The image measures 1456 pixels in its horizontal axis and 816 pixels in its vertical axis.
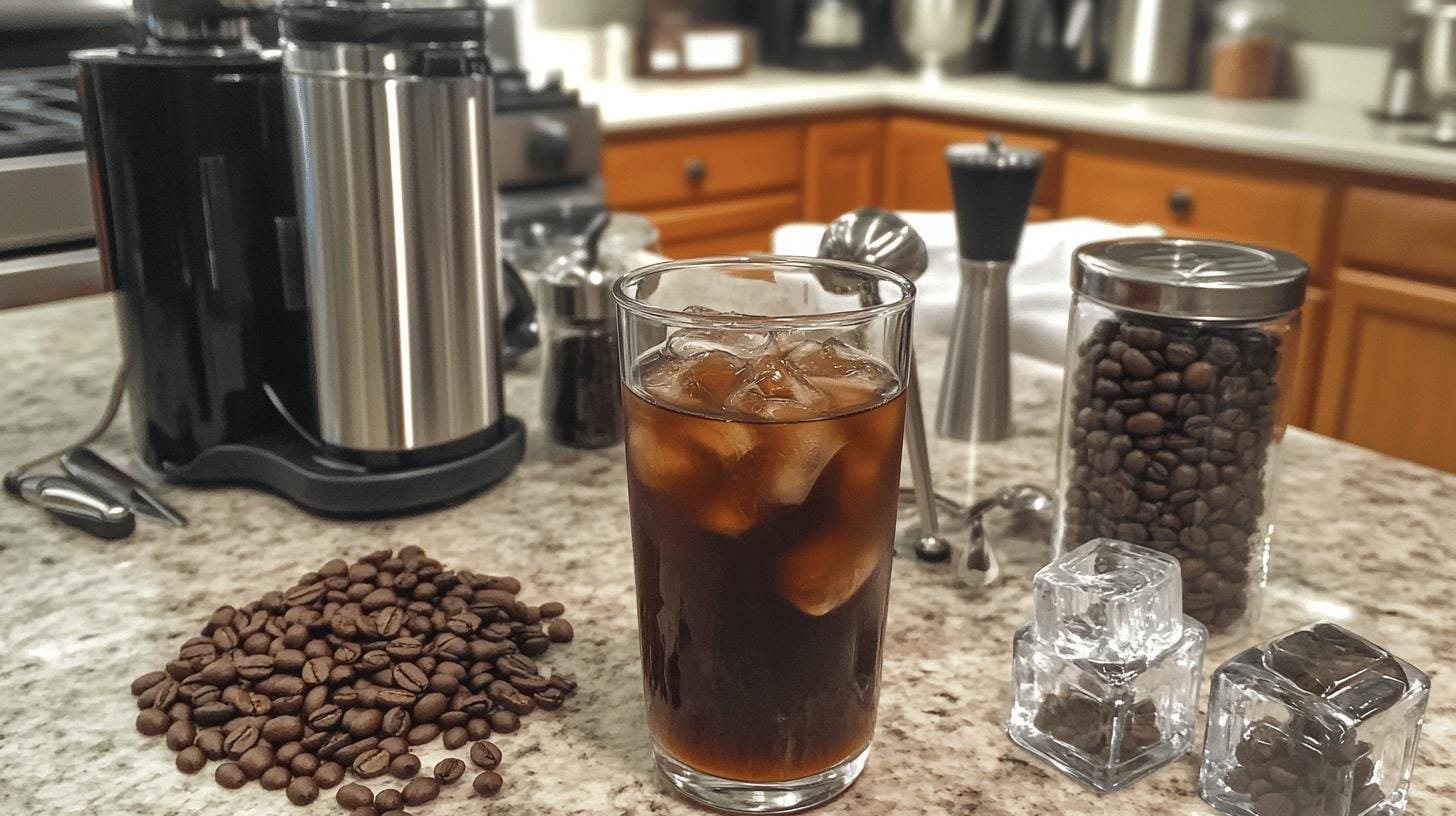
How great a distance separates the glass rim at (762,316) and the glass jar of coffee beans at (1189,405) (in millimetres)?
181

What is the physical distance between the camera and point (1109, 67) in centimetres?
324

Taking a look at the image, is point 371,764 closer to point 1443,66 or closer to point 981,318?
point 981,318

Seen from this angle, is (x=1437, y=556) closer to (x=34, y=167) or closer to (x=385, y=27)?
(x=385, y=27)

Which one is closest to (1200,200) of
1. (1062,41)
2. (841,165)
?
(1062,41)

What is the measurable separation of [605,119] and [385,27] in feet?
6.32

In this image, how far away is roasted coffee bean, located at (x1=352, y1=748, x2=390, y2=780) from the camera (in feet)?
1.99

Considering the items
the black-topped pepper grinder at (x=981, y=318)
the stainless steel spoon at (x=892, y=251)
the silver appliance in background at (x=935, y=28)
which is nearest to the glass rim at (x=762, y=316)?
the stainless steel spoon at (x=892, y=251)

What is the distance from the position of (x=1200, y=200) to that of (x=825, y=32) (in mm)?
1325

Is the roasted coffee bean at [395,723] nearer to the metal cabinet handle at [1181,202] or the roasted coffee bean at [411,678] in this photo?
the roasted coffee bean at [411,678]

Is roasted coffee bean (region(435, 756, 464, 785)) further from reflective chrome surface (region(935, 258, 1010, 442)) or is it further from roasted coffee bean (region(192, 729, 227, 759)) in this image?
reflective chrome surface (region(935, 258, 1010, 442))

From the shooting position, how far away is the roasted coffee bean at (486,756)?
0.61m

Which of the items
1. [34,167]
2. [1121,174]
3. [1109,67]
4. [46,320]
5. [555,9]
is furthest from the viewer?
[555,9]

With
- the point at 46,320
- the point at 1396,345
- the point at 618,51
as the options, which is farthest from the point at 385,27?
the point at 618,51

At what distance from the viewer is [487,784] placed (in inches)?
23.4
